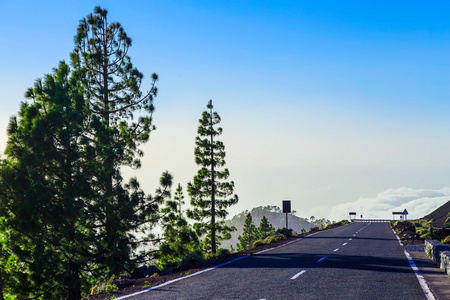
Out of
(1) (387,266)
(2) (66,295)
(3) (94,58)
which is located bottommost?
(2) (66,295)

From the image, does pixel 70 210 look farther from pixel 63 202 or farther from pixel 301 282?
pixel 301 282

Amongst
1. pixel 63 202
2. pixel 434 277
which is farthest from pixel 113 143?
pixel 434 277

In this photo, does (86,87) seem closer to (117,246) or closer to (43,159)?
(43,159)

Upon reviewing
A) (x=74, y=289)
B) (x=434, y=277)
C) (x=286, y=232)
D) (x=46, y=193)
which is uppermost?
(x=46, y=193)

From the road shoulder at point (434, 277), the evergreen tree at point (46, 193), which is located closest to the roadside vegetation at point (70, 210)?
the evergreen tree at point (46, 193)

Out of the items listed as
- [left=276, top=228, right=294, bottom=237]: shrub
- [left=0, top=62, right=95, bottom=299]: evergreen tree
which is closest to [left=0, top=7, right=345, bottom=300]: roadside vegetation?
[left=0, top=62, right=95, bottom=299]: evergreen tree

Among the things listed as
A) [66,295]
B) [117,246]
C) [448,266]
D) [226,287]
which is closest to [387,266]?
[448,266]

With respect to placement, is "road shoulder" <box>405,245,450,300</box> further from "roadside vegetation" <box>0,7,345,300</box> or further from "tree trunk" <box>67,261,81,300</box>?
"tree trunk" <box>67,261,81,300</box>

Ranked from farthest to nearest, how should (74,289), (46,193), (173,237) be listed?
(173,237) → (74,289) → (46,193)

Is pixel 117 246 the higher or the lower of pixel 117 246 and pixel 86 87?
the lower

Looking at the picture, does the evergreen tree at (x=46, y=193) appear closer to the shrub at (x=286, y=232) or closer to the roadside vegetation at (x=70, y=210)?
the roadside vegetation at (x=70, y=210)

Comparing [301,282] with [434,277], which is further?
[434,277]

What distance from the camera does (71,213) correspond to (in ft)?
60.6

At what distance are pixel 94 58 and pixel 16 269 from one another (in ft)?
39.1
